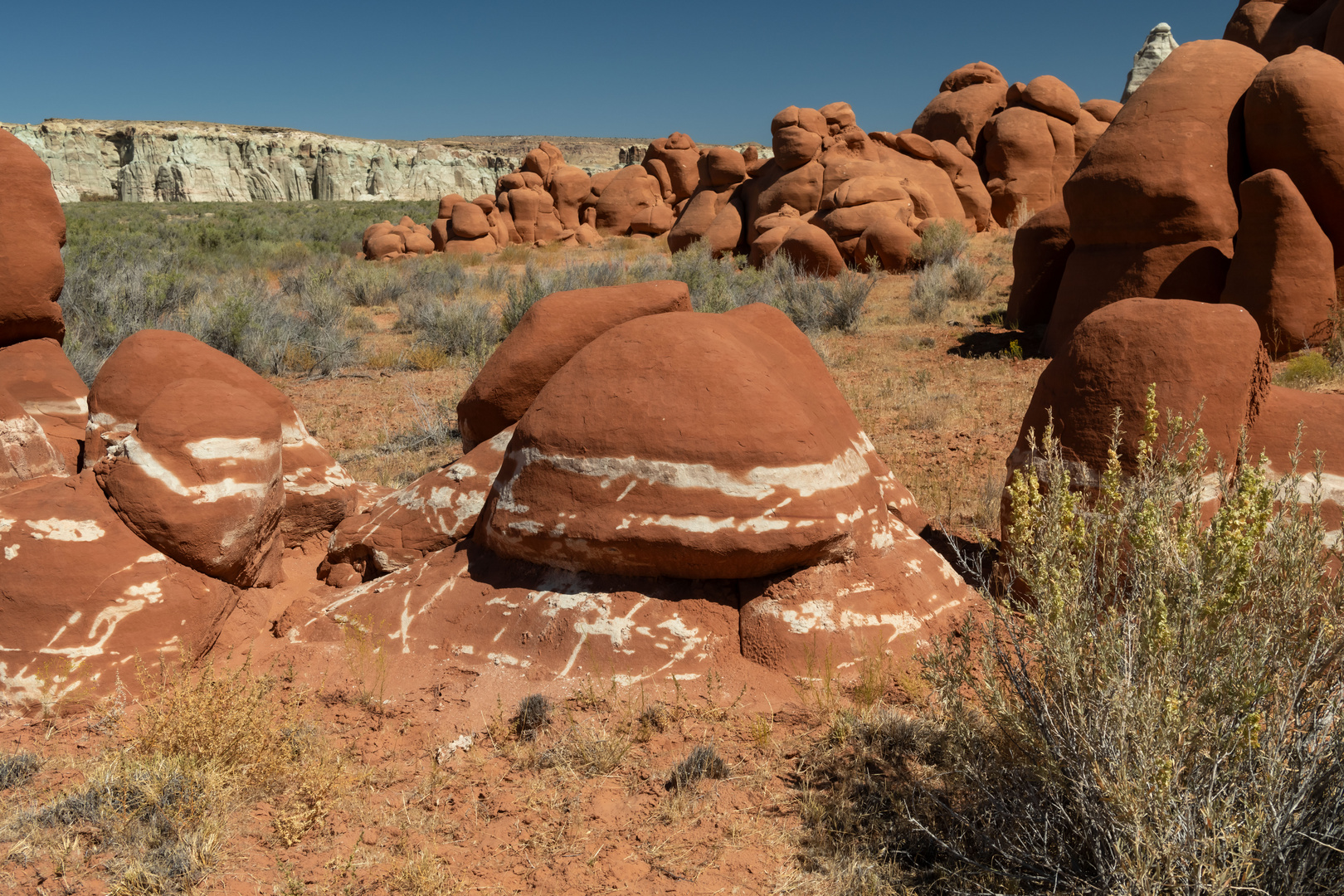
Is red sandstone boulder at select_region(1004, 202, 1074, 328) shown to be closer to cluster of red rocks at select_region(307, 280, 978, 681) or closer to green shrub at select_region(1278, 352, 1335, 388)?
green shrub at select_region(1278, 352, 1335, 388)

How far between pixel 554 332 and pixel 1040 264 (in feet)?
24.5

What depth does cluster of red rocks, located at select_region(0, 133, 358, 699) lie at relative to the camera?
3.25m

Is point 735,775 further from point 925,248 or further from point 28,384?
point 925,248

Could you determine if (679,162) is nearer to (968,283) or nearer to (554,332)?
(968,283)

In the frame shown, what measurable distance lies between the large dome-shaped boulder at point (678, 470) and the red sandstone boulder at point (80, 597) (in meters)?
1.29

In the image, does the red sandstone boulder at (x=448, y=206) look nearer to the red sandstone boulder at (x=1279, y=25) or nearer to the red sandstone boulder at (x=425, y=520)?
the red sandstone boulder at (x=1279, y=25)

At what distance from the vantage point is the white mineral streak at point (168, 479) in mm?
3523

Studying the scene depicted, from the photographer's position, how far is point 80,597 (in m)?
3.27

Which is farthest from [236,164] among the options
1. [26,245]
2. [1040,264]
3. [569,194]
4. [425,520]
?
[425,520]

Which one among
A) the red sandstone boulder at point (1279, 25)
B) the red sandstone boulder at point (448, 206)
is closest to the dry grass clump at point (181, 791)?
the red sandstone boulder at point (1279, 25)

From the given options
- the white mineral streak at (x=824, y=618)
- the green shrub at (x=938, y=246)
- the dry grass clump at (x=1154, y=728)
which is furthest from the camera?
the green shrub at (x=938, y=246)

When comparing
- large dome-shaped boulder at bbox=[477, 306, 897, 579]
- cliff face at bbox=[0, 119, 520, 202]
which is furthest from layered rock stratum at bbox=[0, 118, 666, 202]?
large dome-shaped boulder at bbox=[477, 306, 897, 579]

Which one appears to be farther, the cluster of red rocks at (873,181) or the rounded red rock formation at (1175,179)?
the cluster of red rocks at (873,181)

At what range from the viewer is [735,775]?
2.85m
